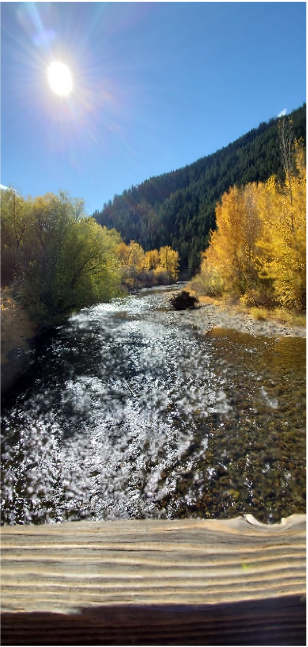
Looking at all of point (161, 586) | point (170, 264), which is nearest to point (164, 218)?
point (170, 264)

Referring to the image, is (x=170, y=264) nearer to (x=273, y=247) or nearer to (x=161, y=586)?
(x=273, y=247)

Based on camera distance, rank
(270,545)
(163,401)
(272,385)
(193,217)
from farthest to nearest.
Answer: (193,217)
(163,401)
(272,385)
(270,545)

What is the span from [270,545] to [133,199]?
148 meters

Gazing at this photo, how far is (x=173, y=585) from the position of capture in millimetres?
1185

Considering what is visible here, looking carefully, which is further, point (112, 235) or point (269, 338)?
point (112, 235)

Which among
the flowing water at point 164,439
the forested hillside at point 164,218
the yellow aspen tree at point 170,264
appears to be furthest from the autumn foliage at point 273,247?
the yellow aspen tree at point 170,264

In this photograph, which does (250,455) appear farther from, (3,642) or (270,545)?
(3,642)

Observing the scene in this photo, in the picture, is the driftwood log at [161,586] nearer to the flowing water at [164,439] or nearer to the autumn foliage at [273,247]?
the flowing water at [164,439]

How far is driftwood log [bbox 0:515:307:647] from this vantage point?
94 centimetres

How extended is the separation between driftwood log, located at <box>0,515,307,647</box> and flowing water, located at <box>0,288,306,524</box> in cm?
48

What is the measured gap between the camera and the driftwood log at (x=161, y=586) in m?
0.94

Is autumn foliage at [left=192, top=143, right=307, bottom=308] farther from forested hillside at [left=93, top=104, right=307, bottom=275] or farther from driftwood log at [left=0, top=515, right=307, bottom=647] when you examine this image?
forested hillside at [left=93, top=104, right=307, bottom=275]

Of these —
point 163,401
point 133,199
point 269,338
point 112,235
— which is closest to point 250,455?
point 269,338

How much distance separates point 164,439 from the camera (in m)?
5.53
